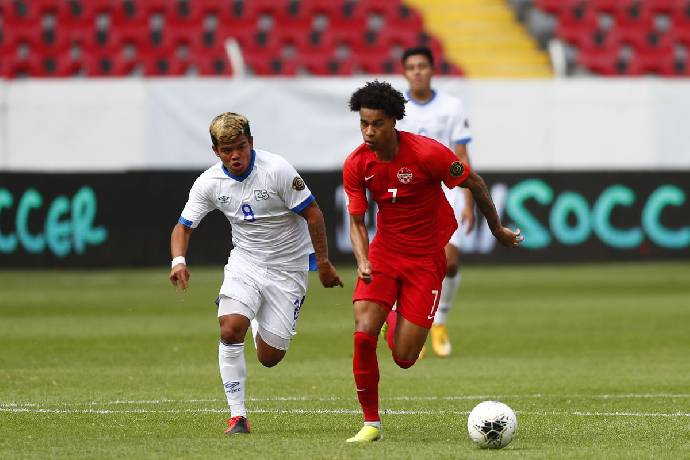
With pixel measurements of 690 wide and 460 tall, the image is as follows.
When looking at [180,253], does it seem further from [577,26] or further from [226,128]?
[577,26]

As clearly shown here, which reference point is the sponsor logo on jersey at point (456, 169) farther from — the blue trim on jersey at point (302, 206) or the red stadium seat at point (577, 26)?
the red stadium seat at point (577, 26)

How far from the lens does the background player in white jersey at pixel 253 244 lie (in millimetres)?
7738

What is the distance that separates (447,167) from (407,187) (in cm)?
24

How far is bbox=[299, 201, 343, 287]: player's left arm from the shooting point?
25.5 ft

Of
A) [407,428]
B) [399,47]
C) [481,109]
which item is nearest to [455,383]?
[407,428]

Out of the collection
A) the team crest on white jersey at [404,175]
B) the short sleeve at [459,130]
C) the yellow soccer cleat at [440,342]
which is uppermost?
the short sleeve at [459,130]

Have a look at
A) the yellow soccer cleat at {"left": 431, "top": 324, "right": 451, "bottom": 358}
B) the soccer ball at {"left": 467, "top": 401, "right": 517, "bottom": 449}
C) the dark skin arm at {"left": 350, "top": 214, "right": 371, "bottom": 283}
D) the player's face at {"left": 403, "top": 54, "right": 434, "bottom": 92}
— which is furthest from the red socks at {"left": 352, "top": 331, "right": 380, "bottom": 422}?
the yellow soccer cleat at {"left": 431, "top": 324, "right": 451, "bottom": 358}

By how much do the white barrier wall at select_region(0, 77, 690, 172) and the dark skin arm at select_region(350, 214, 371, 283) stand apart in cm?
1282

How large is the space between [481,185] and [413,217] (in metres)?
0.40

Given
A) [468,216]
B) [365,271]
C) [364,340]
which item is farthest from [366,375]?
[468,216]

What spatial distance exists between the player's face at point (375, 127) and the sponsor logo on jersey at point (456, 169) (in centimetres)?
37

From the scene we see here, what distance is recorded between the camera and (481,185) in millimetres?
7785

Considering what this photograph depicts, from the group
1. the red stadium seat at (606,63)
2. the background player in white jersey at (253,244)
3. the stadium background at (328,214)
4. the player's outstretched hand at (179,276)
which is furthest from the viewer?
the red stadium seat at (606,63)

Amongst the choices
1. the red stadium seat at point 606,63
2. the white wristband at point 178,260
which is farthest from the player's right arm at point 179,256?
the red stadium seat at point 606,63
